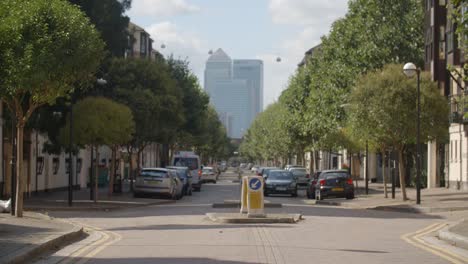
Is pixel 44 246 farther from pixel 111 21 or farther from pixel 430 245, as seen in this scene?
pixel 111 21

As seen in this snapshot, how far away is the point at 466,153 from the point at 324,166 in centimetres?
6011

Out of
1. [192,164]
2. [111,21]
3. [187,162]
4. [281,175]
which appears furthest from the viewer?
[187,162]

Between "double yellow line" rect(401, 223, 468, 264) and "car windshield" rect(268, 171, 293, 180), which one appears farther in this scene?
"car windshield" rect(268, 171, 293, 180)

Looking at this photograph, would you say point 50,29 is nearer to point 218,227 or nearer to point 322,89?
point 218,227

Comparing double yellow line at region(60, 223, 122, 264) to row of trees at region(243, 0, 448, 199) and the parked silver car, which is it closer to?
the parked silver car

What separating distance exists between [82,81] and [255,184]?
20.5 ft

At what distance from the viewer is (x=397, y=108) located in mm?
A: 43281

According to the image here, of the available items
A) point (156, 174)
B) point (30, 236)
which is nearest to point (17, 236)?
point (30, 236)

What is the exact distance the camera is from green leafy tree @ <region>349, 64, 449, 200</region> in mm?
43344

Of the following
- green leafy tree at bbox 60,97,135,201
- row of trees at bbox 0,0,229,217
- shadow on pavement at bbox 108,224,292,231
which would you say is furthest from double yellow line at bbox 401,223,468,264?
green leafy tree at bbox 60,97,135,201

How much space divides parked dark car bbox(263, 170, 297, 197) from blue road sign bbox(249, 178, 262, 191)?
85.7ft

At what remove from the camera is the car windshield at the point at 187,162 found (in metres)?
66.4

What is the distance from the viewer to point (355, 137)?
156 feet

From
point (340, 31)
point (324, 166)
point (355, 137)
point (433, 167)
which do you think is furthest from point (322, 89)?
point (324, 166)
